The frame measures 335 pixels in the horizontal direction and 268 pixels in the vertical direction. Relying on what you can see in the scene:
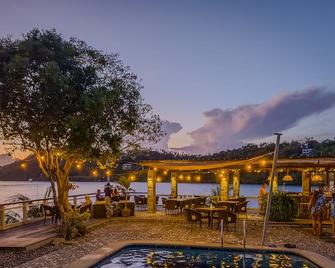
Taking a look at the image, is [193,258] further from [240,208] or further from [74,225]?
[240,208]

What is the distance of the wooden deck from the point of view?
10211mm

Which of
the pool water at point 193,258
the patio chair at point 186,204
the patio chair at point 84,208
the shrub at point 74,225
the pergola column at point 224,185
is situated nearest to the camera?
the pool water at point 193,258


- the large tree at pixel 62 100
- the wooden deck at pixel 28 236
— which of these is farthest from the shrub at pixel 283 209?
the wooden deck at pixel 28 236

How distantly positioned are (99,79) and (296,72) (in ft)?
38.7

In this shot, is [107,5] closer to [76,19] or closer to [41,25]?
[76,19]

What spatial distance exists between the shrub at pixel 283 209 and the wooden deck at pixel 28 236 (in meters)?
6.80

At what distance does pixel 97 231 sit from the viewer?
530 inches

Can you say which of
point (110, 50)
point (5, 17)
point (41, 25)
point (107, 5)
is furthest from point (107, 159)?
point (5, 17)

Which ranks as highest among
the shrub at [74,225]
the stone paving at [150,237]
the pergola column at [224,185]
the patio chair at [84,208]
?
the pergola column at [224,185]

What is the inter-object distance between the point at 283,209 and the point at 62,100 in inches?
372

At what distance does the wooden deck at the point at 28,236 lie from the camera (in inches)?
402

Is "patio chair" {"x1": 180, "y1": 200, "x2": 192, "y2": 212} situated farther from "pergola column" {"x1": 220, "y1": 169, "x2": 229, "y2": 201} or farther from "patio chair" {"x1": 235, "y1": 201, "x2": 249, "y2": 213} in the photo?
"patio chair" {"x1": 235, "y1": 201, "x2": 249, "y2": 213}

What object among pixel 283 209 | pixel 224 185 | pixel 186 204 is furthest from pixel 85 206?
pixel 283 209

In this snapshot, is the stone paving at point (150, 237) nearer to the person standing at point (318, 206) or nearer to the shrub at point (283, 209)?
the person standing at point (318, 206)
